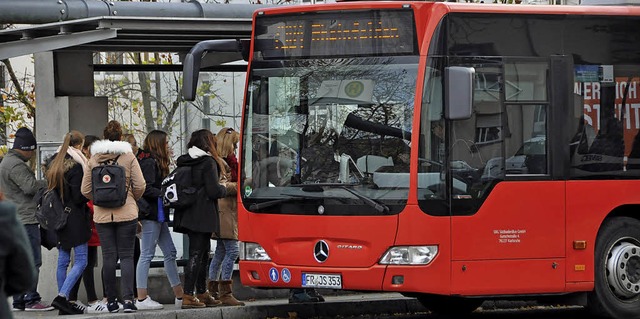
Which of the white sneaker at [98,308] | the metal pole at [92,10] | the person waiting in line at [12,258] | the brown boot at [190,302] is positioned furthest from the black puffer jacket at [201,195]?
the person waiting in line at [12,258]

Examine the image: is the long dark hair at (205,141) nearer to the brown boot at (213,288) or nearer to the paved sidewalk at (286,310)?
the brown boot at (213,288)

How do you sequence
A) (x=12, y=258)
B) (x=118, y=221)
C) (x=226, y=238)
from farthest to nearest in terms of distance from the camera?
(x=226, y=238), (x=118, y=221), (x=12, y=258)

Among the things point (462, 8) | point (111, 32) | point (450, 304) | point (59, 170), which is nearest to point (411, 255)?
point (462, 8)

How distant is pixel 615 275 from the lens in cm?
1274

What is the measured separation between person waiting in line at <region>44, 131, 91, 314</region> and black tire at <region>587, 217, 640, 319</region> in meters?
4.99

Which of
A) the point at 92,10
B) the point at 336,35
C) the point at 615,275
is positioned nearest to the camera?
the point at 336,35

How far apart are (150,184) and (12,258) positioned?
8023 millimetres

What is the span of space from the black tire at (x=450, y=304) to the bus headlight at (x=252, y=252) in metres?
2.10

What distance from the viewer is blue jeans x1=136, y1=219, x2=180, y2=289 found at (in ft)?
45.6

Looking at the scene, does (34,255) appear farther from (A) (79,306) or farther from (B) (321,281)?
(B) (321,281)

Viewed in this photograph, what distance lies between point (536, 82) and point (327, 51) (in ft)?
6.40

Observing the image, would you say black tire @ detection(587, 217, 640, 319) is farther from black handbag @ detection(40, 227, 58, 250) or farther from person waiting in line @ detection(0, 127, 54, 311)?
person waiting in line @ detection(0, 127, 54, 311)

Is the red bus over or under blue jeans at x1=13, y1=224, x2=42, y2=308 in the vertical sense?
over

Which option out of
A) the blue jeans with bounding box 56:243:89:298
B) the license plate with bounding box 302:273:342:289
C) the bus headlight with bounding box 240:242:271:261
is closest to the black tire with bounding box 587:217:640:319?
the license plate with bounding box 302:273:342:289
